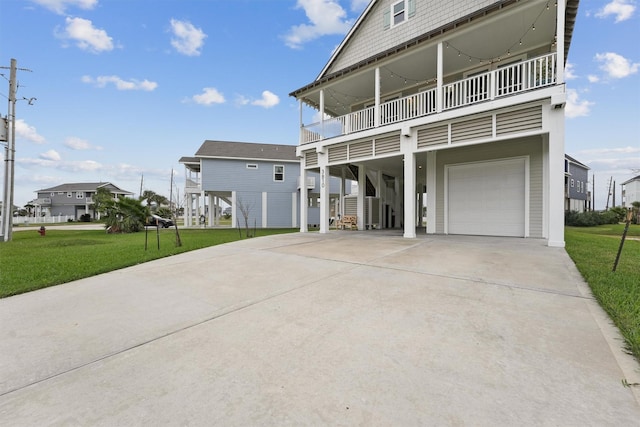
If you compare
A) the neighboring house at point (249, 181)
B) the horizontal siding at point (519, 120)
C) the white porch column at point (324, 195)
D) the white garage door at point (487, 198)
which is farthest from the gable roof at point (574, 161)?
the white porch column at point (324, 195)

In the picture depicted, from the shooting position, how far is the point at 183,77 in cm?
1747

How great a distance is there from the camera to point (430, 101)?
9.32 meters

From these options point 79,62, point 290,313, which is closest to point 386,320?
point 290,313

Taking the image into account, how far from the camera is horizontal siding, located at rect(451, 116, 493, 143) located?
314 inches

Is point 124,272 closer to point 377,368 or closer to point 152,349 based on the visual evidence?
point 152,349

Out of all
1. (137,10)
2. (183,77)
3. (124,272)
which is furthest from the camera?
(183,77)

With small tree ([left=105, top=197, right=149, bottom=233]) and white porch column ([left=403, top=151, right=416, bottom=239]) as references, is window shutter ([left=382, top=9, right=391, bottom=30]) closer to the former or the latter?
white porch column ([left=403, top=151, right=416, bottom=239])

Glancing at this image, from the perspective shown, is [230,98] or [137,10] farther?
[230,98]

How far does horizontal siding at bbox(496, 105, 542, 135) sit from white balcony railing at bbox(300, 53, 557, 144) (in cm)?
69

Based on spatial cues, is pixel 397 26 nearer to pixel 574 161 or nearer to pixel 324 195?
pixel 324 195

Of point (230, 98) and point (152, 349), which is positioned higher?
point (230, 98)

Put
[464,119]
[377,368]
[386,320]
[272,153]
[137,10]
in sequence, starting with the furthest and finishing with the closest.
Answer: [272,153] → [137,10] → [464,119] → [386,320] → [377,368]

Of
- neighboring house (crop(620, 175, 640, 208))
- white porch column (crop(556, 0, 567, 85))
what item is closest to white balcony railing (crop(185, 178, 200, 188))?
white porch column (crop(556, 0, 567, 85))

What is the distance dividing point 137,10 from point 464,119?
13573mm
